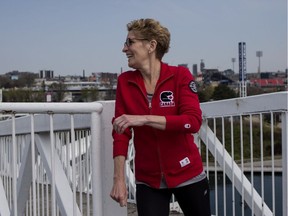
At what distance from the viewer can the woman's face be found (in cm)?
225

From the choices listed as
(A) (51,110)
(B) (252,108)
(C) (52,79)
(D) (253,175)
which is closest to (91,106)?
(A) (51,110)

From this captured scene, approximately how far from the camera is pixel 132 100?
2.21 m

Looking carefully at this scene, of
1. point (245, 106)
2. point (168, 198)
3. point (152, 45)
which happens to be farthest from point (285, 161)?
point (152, 45)

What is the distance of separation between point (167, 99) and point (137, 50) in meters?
0.29

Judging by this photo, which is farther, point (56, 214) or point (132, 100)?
point (56, 214)

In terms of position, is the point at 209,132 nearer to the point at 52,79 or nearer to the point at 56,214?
the point at 56,214

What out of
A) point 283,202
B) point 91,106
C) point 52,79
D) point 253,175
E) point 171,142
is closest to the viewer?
point 171,142

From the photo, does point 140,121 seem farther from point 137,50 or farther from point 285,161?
point 285,161

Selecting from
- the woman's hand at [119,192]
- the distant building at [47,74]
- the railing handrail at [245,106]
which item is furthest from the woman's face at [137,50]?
the distant building at [47,74]

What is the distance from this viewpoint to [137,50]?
2260mm

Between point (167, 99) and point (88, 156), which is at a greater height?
point (167, 99)

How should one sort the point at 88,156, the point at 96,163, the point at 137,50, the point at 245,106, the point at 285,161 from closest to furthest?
the point at 137,50 → the point at 96,163 → the point at 88,156 → the point at 285,161 → the point at 245,106

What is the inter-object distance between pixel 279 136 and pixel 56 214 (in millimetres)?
1672

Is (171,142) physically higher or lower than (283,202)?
higher
